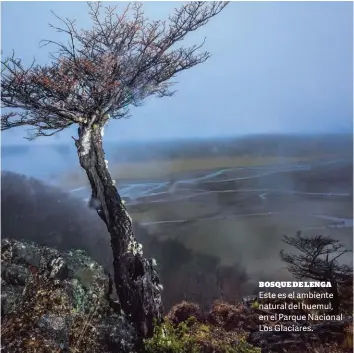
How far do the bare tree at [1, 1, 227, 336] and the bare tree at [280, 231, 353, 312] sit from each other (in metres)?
0.78

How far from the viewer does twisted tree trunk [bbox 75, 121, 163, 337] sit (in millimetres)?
2412

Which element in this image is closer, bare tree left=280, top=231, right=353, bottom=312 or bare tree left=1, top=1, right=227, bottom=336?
bare tree left=1, top=1, right=227, bottom=336

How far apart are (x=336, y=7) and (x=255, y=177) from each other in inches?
39.7

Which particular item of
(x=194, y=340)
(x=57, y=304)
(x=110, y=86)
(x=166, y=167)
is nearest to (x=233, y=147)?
(x=166, y=167)

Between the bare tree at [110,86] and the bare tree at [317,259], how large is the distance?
781 millimetres

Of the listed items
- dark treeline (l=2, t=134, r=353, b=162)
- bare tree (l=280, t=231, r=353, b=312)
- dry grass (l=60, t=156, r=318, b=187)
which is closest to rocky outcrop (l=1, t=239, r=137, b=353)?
dry grass (l=60, t=156, r=318, b=187)

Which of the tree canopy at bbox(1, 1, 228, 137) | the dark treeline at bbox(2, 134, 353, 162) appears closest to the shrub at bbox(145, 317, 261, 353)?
the dark treeline at bbox(2, 134, 353, 162)

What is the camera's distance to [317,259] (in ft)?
8.02

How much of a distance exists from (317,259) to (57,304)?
144 cm

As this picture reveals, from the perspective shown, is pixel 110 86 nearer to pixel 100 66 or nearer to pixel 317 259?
pixel 100 66

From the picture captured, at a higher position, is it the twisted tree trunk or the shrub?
the twisted tree trunk

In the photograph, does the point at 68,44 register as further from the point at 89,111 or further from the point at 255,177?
the point at 255,177

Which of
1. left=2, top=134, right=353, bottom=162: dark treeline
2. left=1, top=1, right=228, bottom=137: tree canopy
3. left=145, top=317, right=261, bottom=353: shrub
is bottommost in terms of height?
left=145, top=317, right=261, bottom=353: shrub

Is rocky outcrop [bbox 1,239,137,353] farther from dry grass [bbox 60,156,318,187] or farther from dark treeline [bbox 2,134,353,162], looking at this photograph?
dark treeline [bbox 2,134,353,162]
